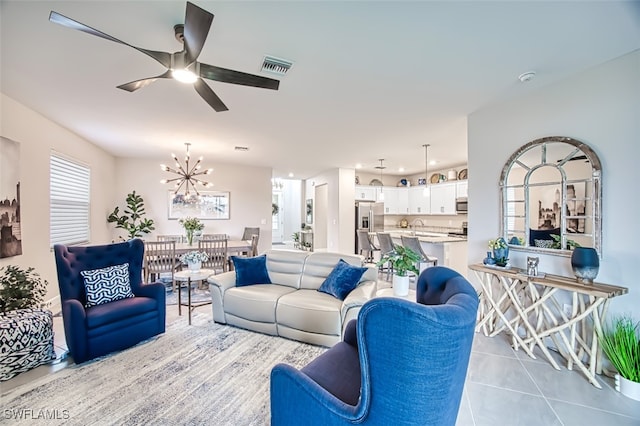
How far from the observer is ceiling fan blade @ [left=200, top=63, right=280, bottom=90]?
1.98 m

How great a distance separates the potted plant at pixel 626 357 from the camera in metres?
2.07

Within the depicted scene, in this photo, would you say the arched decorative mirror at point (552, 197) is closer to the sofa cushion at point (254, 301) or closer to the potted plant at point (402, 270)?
the potted plant at point (402, 270)

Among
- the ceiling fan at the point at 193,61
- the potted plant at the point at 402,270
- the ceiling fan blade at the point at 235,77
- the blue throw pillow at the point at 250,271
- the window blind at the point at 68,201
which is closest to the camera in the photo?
the ceiling fan at the point at 193,61

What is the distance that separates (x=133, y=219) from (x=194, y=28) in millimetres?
5947

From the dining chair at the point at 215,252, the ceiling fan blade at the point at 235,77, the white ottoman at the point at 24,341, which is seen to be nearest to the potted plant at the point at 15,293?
A: the white ottoman at the point at 24,341

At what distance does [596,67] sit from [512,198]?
1.31m

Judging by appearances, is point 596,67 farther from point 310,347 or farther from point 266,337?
point 266,337

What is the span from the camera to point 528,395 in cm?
212

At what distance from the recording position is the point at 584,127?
259cm

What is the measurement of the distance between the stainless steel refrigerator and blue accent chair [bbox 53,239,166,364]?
5.61 meters

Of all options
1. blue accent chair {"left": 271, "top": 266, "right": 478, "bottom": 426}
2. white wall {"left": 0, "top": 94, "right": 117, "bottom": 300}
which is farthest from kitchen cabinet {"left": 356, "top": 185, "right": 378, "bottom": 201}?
blue accent chair {"left": 271, "top": 266, "right": 478, "bottom": 426}

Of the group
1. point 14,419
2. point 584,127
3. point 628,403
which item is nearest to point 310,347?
point 14,419

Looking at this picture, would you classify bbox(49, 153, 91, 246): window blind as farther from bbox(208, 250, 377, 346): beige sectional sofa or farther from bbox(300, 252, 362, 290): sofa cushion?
bbox(300, 252, 362, 290): sofa cushion

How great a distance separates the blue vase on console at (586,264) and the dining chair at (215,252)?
427cm
